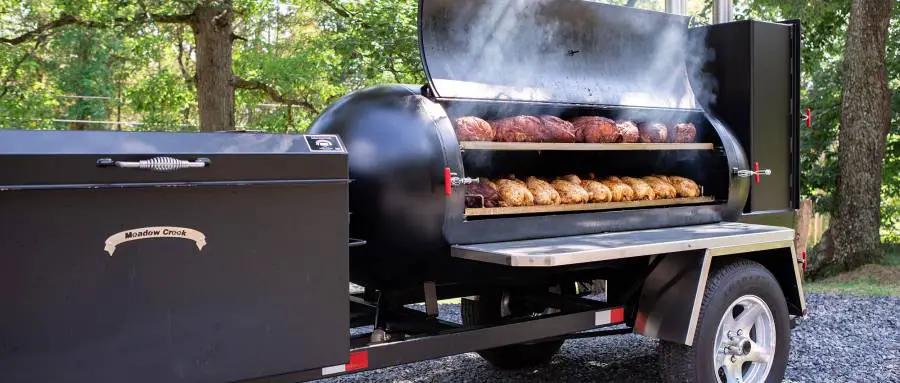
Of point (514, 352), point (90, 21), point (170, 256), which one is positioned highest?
point (90, 21)

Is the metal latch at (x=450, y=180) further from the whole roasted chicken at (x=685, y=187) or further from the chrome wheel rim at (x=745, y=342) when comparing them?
the whole roasted chicken at (x=685, y=187)

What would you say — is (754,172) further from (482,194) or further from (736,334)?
(482,194)

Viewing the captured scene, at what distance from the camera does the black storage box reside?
2.64 m

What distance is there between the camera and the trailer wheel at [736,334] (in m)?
4.49

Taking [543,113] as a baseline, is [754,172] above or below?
below

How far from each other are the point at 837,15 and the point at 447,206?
12.3 metres

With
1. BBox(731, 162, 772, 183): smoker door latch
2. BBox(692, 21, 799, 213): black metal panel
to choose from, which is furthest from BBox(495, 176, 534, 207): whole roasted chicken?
BBox(692, 21, 799, 213): black metal panel

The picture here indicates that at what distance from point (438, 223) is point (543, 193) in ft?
2.74

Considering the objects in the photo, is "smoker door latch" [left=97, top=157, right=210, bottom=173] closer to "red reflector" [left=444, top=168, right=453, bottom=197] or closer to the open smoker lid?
"red reflector" [left=444, top=168, right=453, bottom=197]

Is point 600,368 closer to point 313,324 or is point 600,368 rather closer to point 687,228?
point 687,228

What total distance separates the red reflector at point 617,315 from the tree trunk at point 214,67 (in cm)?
771

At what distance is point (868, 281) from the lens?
11.0m

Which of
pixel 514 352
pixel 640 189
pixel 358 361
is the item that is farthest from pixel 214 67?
pixel 358 361

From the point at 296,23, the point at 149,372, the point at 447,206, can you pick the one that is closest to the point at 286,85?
the point at 296,23
